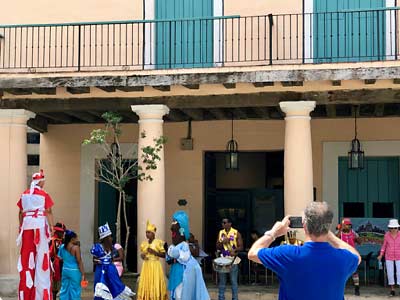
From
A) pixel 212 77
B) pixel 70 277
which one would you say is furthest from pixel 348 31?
pixel 70 277

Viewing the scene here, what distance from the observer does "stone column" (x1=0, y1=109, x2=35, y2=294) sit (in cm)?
1228

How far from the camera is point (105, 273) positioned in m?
9.30

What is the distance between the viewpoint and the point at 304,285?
4.12 metres

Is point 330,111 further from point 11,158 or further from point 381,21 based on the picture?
point 11,158

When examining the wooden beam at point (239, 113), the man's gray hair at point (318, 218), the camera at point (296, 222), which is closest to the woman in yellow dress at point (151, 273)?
the wooden beam at point (239, 113)

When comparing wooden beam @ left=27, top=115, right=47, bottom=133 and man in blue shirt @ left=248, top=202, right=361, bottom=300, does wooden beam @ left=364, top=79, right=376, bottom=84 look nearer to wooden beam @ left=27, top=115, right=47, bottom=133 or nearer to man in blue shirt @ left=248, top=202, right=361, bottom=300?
wooden beam @ left=27, top=115, right=47, bottom=133

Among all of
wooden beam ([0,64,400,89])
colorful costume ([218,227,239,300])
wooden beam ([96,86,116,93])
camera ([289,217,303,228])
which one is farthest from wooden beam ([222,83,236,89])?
camera ([289,217,303,228])

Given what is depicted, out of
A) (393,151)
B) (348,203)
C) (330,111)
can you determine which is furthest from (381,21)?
(348,203)

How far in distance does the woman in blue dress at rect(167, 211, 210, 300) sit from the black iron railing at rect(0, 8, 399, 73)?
3389 mm

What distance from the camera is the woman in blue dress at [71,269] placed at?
9539 millimetres

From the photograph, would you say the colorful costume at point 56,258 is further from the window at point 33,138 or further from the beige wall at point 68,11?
the window at point 33,138

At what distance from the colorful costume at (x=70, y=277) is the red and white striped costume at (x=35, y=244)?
1.68 ft

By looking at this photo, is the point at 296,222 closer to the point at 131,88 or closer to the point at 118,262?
the point at 118,262

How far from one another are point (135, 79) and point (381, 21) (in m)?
4.35
